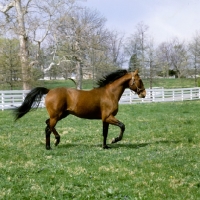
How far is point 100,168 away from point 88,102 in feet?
8.57

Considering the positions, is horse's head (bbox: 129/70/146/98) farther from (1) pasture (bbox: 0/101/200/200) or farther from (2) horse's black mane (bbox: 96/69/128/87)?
(1) pasture (bbox: 0/101/200/200)

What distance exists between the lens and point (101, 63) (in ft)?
123

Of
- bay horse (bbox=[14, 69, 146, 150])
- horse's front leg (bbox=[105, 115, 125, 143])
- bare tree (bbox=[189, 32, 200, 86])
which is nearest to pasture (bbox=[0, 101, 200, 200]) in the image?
horse's front leg (bbox=[105, 115, 125, 143])

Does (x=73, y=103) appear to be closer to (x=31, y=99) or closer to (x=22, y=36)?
(x=31, y=99)

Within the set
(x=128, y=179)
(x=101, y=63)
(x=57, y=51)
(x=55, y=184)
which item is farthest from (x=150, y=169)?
(x=101, y=63)

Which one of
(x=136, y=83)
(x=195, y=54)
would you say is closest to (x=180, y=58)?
(x=195, y=54)

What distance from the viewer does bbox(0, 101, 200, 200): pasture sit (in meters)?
4.82

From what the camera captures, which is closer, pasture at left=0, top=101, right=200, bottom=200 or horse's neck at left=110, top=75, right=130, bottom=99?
pasture at left=0, top=101, right=200, bottom=200

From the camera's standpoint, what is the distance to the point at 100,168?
20.1ft

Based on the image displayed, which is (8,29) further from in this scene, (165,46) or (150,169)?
(165,46)

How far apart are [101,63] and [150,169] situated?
31.9 meters

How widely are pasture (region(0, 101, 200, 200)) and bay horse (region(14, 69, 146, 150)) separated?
0.74m

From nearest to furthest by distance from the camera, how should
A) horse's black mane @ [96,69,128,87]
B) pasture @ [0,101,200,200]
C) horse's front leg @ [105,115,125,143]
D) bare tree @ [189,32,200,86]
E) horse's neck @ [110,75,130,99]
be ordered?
pasture @ [0,101,200,200] → horse's front leg @ [105,115,125,143] → horse's neck @ [110,75,130,99] → horse's black mane @ [96,69,128,87] → bare tree @ [189,32,200,86]

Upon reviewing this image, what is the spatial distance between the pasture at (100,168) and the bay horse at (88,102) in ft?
2.43
